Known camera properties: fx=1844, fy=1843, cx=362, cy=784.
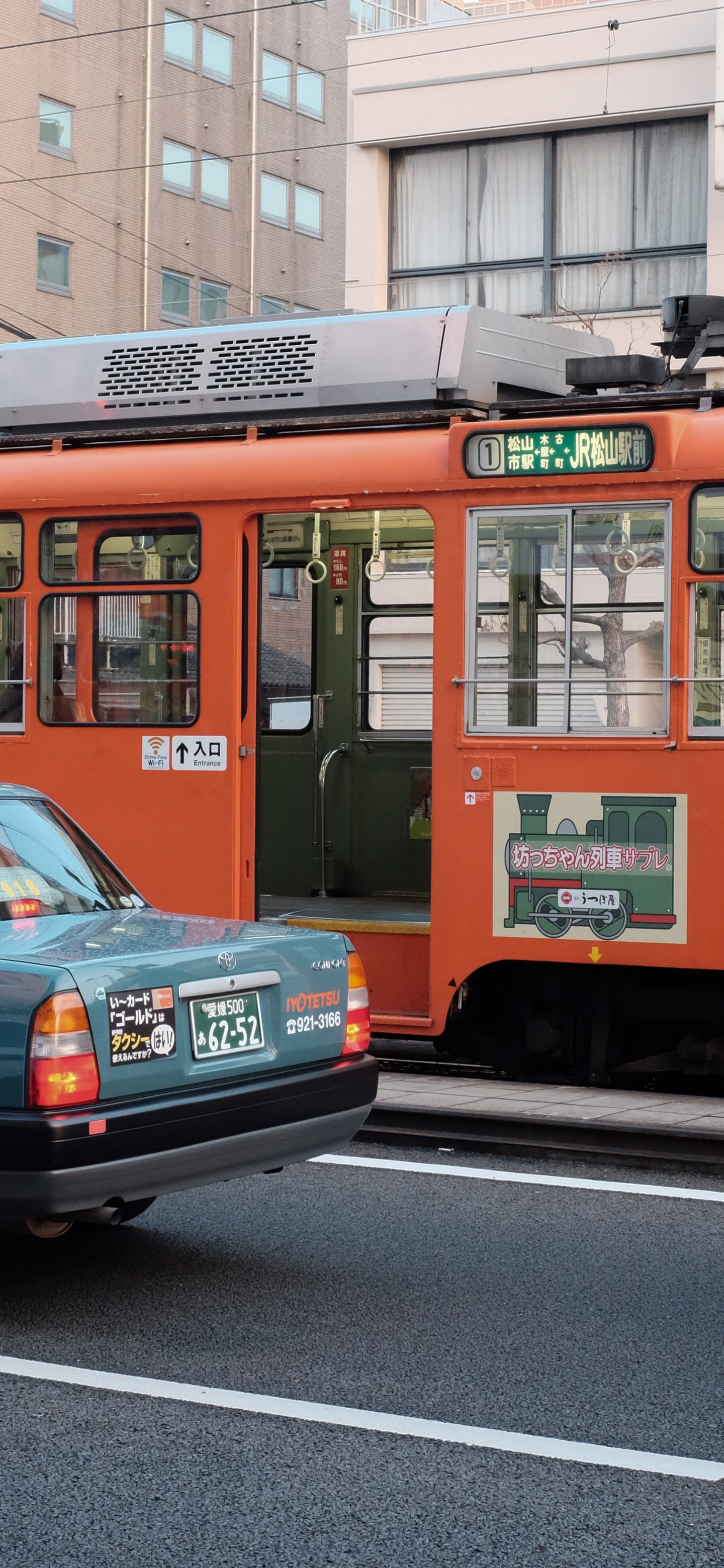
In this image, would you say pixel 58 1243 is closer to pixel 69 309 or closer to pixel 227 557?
pixel 227 557

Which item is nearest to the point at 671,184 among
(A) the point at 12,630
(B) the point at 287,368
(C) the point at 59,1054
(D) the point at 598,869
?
(B) the point at 287,368

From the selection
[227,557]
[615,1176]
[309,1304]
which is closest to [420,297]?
[227,557]

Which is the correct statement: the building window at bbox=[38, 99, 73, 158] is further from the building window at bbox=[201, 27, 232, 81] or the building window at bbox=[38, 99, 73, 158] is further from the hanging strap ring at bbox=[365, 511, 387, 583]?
the hanging strap ring at bbox=[365, 511, 387, 583]

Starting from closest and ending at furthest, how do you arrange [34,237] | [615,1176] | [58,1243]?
[58,1243] → [615,1176] → [34,237]

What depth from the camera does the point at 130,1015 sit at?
4.93 metres

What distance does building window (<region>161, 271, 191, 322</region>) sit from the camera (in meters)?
42.0

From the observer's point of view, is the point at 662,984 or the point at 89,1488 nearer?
the point at 89,1488

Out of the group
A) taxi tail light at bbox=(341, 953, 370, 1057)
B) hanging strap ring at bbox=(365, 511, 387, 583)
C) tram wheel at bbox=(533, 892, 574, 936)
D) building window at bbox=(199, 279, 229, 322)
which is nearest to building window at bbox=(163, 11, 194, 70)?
building window at bbox=(199, 279, 229, 322)

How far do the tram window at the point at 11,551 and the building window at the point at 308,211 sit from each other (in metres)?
38.4

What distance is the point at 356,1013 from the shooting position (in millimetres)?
5762

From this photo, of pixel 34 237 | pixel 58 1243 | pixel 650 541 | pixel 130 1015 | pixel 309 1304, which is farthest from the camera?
pixel 34 237

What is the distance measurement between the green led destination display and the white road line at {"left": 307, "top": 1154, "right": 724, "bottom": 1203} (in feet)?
10.3

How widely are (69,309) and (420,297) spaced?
59.5 ft

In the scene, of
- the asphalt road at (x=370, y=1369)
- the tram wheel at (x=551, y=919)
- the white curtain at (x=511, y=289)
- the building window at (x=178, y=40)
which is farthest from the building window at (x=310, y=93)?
the asphalt road at (x=370, y=1369)
